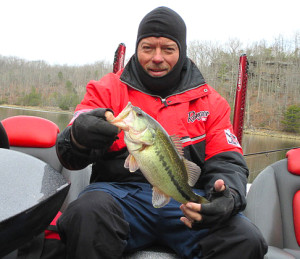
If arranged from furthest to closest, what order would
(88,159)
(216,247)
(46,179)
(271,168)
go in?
1. (271,168)
2. (88,159)
3. (216,247)
4. (46,179)

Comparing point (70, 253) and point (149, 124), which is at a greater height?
point (149, 124)

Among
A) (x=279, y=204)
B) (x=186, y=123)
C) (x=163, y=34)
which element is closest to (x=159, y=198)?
(x=186, y=123)

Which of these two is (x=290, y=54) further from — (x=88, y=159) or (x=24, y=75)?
(x=88, y=159)

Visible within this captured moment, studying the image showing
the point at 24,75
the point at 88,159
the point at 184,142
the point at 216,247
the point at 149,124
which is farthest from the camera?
the point at 24,75

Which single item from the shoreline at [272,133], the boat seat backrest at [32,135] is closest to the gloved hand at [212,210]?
the boat seat backrest at [32,135]

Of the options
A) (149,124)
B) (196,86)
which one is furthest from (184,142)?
(149,124)

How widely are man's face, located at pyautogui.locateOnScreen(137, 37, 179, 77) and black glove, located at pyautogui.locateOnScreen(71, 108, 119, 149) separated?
81cm

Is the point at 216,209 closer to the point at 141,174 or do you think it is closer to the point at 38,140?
the point at 141,174

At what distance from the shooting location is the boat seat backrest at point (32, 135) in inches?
105

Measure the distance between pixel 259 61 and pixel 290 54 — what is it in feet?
18.5

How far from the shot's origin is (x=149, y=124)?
4.89 ft

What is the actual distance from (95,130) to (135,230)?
749mm

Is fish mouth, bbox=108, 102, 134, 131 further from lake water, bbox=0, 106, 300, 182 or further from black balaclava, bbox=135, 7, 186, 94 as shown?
lake water, bbox=0, 106, 300, 182

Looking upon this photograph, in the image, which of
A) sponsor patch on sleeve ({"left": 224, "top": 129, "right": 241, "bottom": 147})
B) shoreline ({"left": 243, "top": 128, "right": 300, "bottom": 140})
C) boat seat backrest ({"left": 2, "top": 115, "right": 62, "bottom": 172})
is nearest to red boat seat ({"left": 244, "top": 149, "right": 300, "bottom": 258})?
sponsor patch on sleeve ({"left": 224, "top": 129, "right": 241, "bottom": 147})
